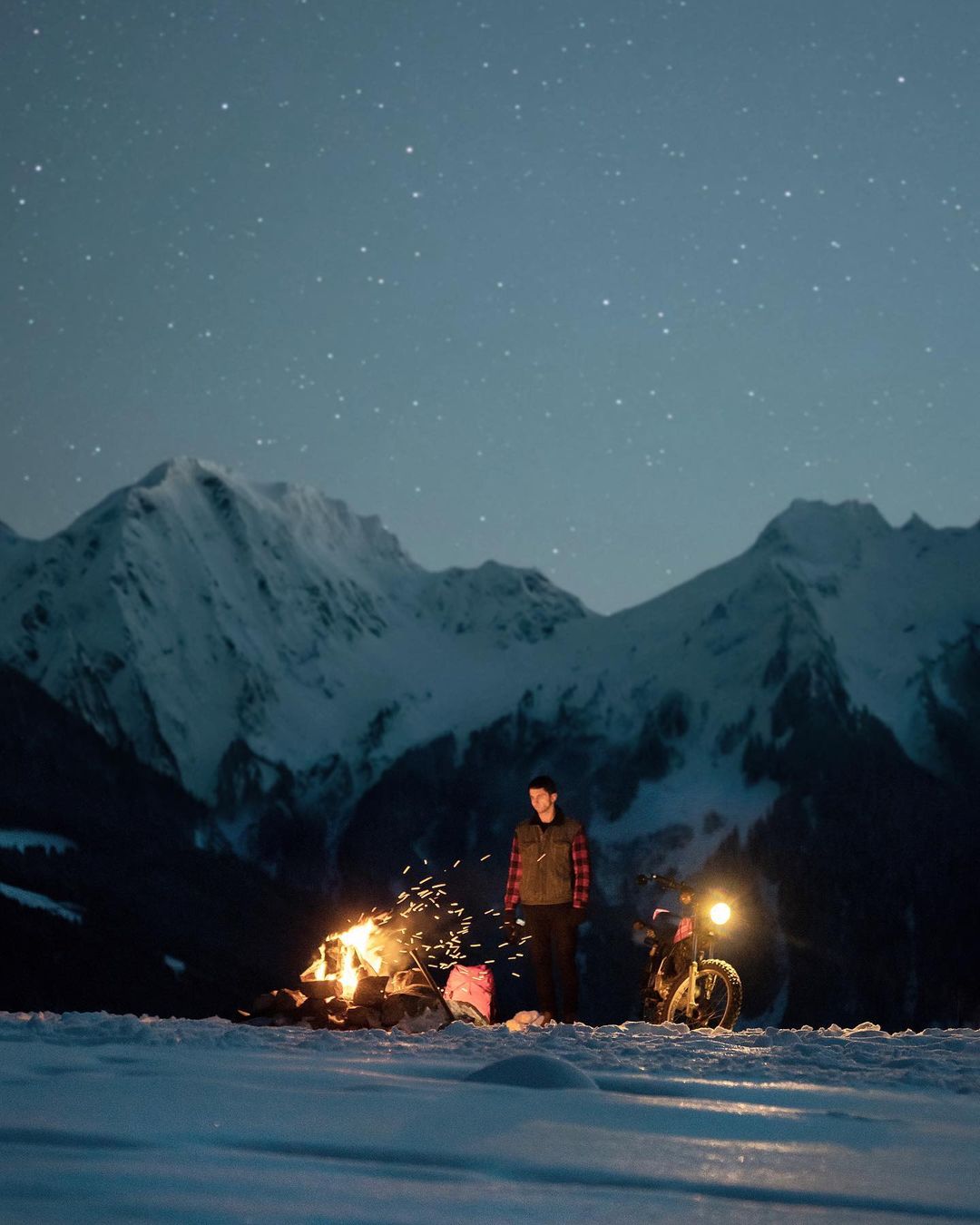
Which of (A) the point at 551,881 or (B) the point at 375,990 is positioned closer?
(B) the point at 375,990

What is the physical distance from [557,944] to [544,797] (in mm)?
1376

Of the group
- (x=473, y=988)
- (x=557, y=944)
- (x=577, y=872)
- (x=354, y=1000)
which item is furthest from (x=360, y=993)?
(x=577, y=872)

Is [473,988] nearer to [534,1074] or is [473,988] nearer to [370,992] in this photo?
[370,992]

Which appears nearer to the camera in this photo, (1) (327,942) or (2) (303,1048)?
(2) (303,1048)

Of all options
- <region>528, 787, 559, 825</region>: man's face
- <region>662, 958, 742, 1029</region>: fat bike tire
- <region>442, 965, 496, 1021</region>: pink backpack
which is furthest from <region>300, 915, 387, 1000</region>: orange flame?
<region>662, 958, 742, 1029</region>: fat bike tire

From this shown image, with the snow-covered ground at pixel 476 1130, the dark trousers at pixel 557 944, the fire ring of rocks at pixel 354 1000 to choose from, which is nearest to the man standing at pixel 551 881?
the dark trousers at pixel 557 944

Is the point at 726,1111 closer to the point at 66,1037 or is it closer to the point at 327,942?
the point at 66,1037

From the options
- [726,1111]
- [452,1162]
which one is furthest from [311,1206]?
[726,1111]

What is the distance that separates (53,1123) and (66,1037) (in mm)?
4143

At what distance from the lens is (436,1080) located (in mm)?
7988

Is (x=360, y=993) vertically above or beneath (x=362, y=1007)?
above

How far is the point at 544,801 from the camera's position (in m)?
13.3

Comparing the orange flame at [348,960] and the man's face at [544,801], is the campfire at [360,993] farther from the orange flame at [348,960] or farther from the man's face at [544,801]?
the man's face at [544,801]

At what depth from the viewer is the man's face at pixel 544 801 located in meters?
13.2
